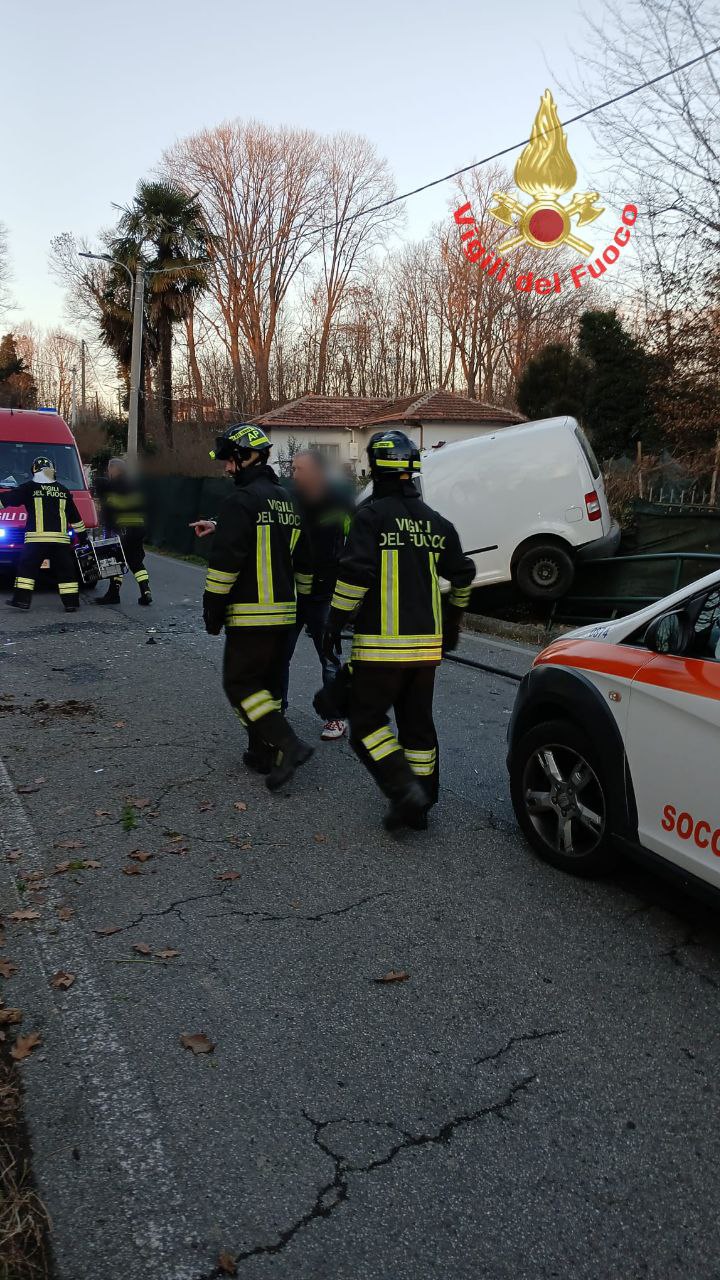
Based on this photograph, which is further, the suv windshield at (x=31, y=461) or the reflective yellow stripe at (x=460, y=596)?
the suv windshield at (x=31, y=461)

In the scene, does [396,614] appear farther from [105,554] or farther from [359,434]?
[359,434]

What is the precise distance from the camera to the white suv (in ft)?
10.8

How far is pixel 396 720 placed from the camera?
14.9ft

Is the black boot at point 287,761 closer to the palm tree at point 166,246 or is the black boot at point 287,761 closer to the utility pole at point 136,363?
the utility pole at point 136,363

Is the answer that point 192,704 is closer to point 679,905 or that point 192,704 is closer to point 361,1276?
point 679,905

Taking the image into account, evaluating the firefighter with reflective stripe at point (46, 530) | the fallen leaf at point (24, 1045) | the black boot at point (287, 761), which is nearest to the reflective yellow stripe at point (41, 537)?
the firefighter with reflective stripe at point (46, 530)

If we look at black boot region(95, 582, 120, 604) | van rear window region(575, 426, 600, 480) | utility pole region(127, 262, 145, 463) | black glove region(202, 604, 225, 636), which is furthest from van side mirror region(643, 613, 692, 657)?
utility pole region(127, 262, 145, 463)

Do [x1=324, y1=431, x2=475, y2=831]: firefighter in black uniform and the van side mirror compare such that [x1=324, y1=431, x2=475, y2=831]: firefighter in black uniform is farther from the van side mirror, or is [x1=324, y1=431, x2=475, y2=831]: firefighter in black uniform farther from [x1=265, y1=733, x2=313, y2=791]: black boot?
the van side mirror

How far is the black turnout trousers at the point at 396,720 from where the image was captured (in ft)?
14.6

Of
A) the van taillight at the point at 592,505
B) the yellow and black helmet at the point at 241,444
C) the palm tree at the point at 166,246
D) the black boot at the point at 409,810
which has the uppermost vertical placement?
the palm tree at the point at 166,246

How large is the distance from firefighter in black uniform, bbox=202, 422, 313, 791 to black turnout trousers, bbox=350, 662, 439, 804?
71 cm

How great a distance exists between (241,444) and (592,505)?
6.40 metres

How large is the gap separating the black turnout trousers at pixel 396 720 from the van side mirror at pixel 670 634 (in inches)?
46.2

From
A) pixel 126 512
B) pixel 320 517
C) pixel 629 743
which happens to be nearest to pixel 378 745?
pixel 629 743
